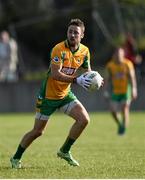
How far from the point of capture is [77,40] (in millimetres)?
10867

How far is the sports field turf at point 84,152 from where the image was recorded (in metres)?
10.2

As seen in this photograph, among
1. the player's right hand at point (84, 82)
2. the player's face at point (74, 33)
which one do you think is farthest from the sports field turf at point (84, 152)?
the player's face at point (74, 33)

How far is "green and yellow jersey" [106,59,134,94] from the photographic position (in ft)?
64.2

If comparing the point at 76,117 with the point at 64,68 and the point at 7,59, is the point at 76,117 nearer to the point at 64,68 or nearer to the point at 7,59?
the point at 64,68

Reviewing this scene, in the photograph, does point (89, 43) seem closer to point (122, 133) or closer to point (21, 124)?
point (21, 124)

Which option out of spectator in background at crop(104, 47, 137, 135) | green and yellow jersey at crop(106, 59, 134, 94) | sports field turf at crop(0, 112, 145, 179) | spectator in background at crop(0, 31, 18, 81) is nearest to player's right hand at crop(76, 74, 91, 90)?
sports field turf at crop(0, 112, 145, 179)

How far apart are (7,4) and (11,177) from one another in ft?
83.4

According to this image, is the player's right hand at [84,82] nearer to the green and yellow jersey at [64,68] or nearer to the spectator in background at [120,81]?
the green and yellow jersey at [64,68]

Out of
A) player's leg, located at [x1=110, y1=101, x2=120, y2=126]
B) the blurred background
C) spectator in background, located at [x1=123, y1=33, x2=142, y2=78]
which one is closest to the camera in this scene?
player's leg, located at [x1=110, y1=101, x2=120, y2=126]

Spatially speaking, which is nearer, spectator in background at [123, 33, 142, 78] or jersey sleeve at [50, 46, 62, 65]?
jersey sleeve at [50, 46, 62, 65]

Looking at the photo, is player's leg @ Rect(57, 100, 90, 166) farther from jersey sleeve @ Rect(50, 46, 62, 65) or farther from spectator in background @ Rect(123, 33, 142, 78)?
spectator in background @ Rect(123, 33, 142, 78)

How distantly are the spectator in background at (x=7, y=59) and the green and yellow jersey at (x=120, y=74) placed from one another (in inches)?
245

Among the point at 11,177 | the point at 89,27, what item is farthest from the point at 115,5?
the point at 11,177

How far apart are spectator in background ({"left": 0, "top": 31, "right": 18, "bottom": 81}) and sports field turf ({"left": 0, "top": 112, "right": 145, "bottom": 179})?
11.6 ft
